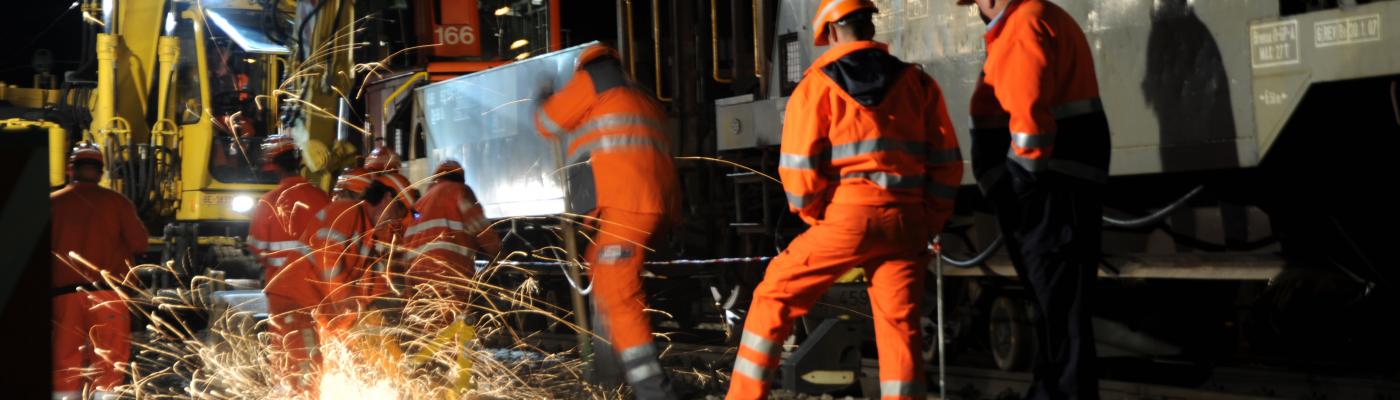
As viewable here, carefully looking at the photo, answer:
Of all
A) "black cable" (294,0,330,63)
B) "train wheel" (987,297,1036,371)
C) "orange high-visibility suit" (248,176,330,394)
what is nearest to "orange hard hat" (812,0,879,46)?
"train wheel" (987,297,1036,371)

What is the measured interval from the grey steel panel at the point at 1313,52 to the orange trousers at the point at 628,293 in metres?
2.46

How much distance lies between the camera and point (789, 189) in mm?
4910

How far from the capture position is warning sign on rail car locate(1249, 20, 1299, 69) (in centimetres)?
524

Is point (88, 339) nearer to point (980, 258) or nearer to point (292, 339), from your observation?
point (292, 339)

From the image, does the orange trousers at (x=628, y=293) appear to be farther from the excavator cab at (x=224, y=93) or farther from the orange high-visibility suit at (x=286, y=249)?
the excavator cab at (x=224, y=93)

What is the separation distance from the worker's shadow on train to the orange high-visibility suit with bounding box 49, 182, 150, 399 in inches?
208

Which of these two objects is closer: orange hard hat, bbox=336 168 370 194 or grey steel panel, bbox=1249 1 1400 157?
grey steel panel, bbox=1249 1 1400 157

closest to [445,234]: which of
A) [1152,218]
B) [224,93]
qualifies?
[1152,218]

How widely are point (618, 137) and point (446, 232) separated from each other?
1.84m

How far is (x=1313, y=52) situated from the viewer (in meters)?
5.16

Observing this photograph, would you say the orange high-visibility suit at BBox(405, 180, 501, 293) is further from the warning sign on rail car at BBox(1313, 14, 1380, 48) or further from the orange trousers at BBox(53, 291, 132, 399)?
the warning sign on rail car at BBox(1313, 14, 1380, 48)

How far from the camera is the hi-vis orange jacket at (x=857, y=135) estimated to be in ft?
15.7

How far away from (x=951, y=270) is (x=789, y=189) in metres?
2.30

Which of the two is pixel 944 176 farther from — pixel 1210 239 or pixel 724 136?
pixel 724 136
